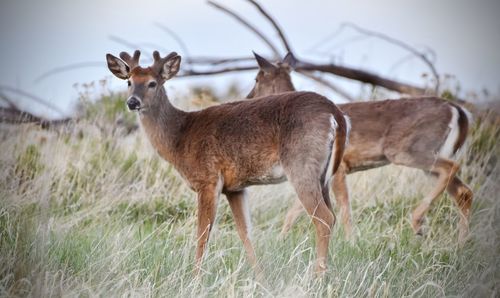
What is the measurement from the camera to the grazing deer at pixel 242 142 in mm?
6211

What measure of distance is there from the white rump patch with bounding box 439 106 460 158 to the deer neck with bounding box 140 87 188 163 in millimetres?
2772

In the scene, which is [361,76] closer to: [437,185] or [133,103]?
[437,185]

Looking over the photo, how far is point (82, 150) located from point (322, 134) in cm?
348

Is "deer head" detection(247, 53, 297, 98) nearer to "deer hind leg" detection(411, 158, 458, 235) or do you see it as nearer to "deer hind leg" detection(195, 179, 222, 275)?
"deer hind leg" detection(411, 158, 458, 235)

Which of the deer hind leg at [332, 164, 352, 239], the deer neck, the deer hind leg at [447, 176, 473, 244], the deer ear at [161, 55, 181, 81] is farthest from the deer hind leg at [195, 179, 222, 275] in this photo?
the deer hind leg at [447, 176, 473, 244]

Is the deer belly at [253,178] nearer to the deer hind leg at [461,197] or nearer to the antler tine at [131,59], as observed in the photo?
the antler tine at [131,59]

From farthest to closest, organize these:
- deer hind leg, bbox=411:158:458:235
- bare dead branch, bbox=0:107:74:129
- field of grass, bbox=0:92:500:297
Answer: bare dead branch, bbox=0:107:74:129 < deer hind leg, bbox=411:158:458:235 < field of grass, bbox=0:92:500:297

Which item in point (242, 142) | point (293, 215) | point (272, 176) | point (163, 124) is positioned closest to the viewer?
point (272, 176)

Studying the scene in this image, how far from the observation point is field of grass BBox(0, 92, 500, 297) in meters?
5.60

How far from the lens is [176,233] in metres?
6.96

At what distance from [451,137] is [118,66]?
11.2ft

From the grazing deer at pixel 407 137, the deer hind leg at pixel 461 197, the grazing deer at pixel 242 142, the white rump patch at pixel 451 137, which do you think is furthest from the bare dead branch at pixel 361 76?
the grazing deer at pixel 242 142

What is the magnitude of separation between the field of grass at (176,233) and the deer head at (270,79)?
3.46 ft

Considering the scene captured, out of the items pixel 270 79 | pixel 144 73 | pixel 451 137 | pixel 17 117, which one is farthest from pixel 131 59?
pixel 451 137
